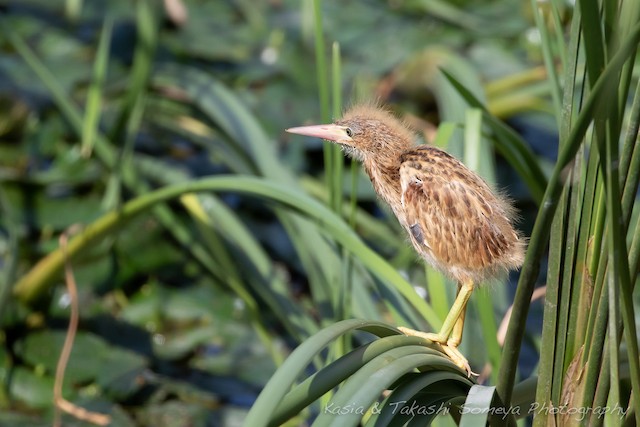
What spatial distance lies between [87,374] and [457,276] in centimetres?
89

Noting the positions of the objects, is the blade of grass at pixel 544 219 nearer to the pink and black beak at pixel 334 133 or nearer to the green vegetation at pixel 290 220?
the green vegetation at pixel 290 220

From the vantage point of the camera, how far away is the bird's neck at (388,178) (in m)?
1.45

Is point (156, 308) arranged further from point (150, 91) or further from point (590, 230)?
point (590, 230)

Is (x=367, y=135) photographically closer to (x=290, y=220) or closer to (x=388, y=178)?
(x=388, y=178)

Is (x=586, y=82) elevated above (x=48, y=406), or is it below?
above

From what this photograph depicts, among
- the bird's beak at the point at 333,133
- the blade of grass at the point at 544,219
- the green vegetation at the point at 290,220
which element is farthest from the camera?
A: the bird's beak at the point at 333,133

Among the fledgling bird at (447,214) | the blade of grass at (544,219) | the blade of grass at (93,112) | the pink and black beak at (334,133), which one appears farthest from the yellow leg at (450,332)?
the blade of grass at (93,112)

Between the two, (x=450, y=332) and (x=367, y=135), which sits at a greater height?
(x=367, y=135)

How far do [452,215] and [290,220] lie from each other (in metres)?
0.51

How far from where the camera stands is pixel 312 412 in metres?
A: 1.92

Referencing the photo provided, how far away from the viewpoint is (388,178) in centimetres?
146

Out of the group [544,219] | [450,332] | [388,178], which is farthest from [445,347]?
[544,219]

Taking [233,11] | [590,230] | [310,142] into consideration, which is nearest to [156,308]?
[310,142]


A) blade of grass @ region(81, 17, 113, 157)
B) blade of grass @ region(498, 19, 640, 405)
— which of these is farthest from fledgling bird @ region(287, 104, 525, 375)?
blade of grass @ region(81, 17, 113, 157)
